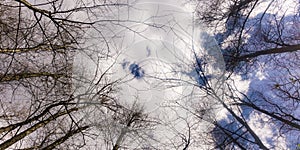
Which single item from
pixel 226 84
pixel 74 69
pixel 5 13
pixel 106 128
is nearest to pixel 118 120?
pixel 106 128

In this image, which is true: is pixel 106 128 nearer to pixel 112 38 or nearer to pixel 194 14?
pixel 112 38

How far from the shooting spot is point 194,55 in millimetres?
6258

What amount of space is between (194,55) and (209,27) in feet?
2.34

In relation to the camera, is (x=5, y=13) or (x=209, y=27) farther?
Result: (x=209, y=27)

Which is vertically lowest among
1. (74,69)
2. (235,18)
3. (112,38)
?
(74,69)

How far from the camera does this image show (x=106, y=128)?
6.46 meters

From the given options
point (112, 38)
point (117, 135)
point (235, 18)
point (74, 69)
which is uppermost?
point (235, 18)

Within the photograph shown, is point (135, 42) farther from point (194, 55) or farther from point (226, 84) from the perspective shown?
point (226, 84)

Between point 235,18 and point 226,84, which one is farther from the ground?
point 235,18

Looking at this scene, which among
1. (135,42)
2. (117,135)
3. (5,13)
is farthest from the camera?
(117,135)

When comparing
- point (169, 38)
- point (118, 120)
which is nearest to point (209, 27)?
point (169, 38)

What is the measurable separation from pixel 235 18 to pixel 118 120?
3431 mm

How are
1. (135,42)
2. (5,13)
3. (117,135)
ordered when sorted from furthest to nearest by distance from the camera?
(117,135) < (135,42) < (5,13)

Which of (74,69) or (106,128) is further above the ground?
(74,69)
